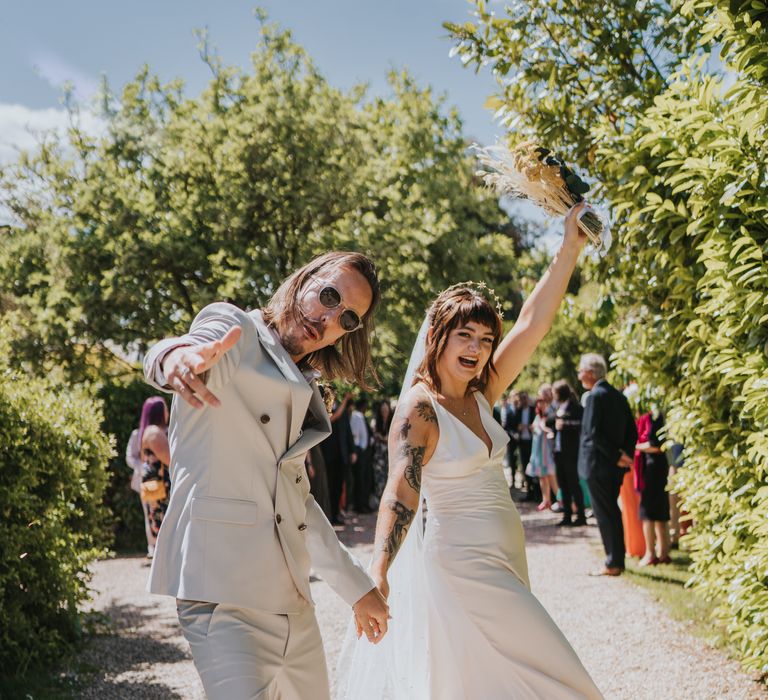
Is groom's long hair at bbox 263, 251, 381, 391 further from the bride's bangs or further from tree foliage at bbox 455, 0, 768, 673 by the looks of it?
tree foliage at bbox 455, 0, 768, 673

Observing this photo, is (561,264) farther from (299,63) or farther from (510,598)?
(299,63)

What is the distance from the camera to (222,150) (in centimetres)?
1612

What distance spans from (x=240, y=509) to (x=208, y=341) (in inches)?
20.3

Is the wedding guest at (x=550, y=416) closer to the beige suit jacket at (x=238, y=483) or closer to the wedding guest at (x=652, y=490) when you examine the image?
the wedding guest at (x=652, y=490)

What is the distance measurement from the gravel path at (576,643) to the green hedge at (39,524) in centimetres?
51

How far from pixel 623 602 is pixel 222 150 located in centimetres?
1139

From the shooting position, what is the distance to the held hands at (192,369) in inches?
89.0

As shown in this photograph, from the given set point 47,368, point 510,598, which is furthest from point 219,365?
point 47,368

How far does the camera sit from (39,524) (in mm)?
5824

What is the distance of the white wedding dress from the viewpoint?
11.5ft

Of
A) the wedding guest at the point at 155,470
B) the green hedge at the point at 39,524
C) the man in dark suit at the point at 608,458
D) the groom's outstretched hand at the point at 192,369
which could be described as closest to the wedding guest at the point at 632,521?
the man in dark suit at the point at 608,458

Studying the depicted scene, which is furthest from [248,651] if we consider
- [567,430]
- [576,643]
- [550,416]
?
[550,416]

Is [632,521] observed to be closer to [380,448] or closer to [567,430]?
[567,430]

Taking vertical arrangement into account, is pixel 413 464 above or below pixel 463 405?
below
